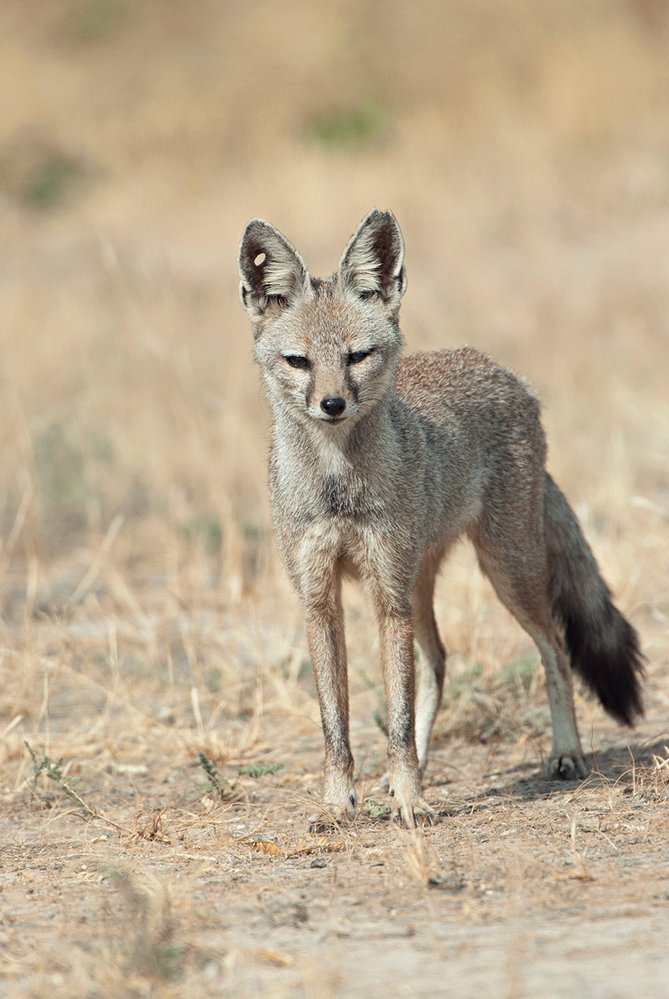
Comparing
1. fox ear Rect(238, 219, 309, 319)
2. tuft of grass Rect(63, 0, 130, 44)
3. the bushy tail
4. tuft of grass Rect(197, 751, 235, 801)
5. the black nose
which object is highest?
tuft of grass Rect(63, 0, 130, 44)

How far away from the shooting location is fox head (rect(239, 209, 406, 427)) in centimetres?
441

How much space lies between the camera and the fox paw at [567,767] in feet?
16.6

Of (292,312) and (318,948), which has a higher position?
(292,312)

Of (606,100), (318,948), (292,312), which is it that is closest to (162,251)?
(606,100)

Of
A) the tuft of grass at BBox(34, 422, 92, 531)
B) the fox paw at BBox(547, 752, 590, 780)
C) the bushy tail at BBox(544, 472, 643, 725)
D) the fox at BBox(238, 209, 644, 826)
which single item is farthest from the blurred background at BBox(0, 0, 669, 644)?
the fox at BBox(238, 209, 644, 826)

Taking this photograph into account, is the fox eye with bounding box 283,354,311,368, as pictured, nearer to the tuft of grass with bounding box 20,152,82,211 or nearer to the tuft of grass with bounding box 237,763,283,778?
the tuft of grass with bounding box 237,763,283,778

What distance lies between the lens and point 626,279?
13000 millimetres

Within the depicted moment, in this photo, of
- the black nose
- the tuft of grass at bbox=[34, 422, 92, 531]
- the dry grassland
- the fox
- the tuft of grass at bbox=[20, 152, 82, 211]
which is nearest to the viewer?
the dry grassland

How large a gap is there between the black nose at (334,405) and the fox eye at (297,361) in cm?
25

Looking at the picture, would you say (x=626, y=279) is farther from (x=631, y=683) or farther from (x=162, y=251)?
(x=631, y=683)

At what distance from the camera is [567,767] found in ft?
16.7

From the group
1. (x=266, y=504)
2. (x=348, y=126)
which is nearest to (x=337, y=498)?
(x=266, y=504)

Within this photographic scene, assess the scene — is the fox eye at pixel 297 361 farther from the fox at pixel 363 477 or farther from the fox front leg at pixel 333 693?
the fox front leg at pixel 333 693

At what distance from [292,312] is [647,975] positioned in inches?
101
